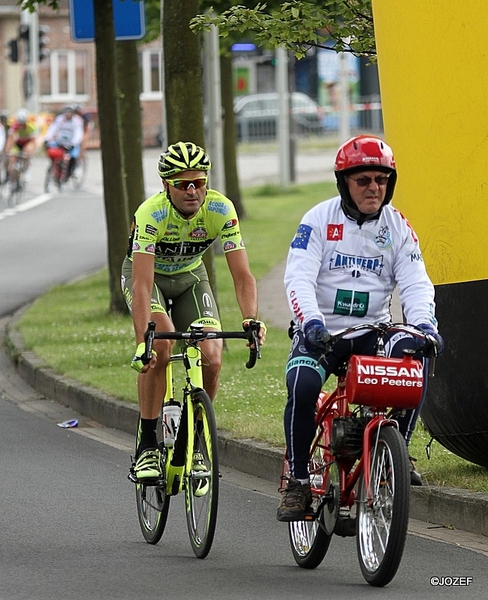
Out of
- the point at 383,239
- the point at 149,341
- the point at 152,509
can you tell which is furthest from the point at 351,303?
the point at 152,509

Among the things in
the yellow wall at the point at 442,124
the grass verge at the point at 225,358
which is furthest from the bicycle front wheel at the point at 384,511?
the yellow wall at the point at 442,124

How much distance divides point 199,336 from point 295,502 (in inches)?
38.2

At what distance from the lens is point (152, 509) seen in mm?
7336

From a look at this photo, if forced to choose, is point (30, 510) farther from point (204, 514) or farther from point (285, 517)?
point (285, 517)

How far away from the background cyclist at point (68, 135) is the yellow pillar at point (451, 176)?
2824 centimetres

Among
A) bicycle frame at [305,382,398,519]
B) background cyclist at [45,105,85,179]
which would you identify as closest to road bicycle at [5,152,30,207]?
background cyclist at [45,105,85,179]

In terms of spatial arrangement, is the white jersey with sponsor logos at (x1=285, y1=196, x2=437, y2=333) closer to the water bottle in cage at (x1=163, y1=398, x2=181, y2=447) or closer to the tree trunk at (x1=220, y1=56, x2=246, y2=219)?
the water bottle in cage at (x1=163, y1=398, x2=181, y2=447)

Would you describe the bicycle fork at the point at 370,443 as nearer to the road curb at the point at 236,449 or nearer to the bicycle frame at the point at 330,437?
the bicycle frame at the point at 330,437

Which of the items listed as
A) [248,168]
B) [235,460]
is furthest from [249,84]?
[235,460]

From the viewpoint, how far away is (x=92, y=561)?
677cm

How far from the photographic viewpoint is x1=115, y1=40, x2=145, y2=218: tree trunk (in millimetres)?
17641

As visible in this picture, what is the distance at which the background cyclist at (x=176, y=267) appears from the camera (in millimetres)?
7172

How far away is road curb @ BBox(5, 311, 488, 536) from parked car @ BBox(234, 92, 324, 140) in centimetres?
3943

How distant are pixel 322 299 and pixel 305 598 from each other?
1243 mm
